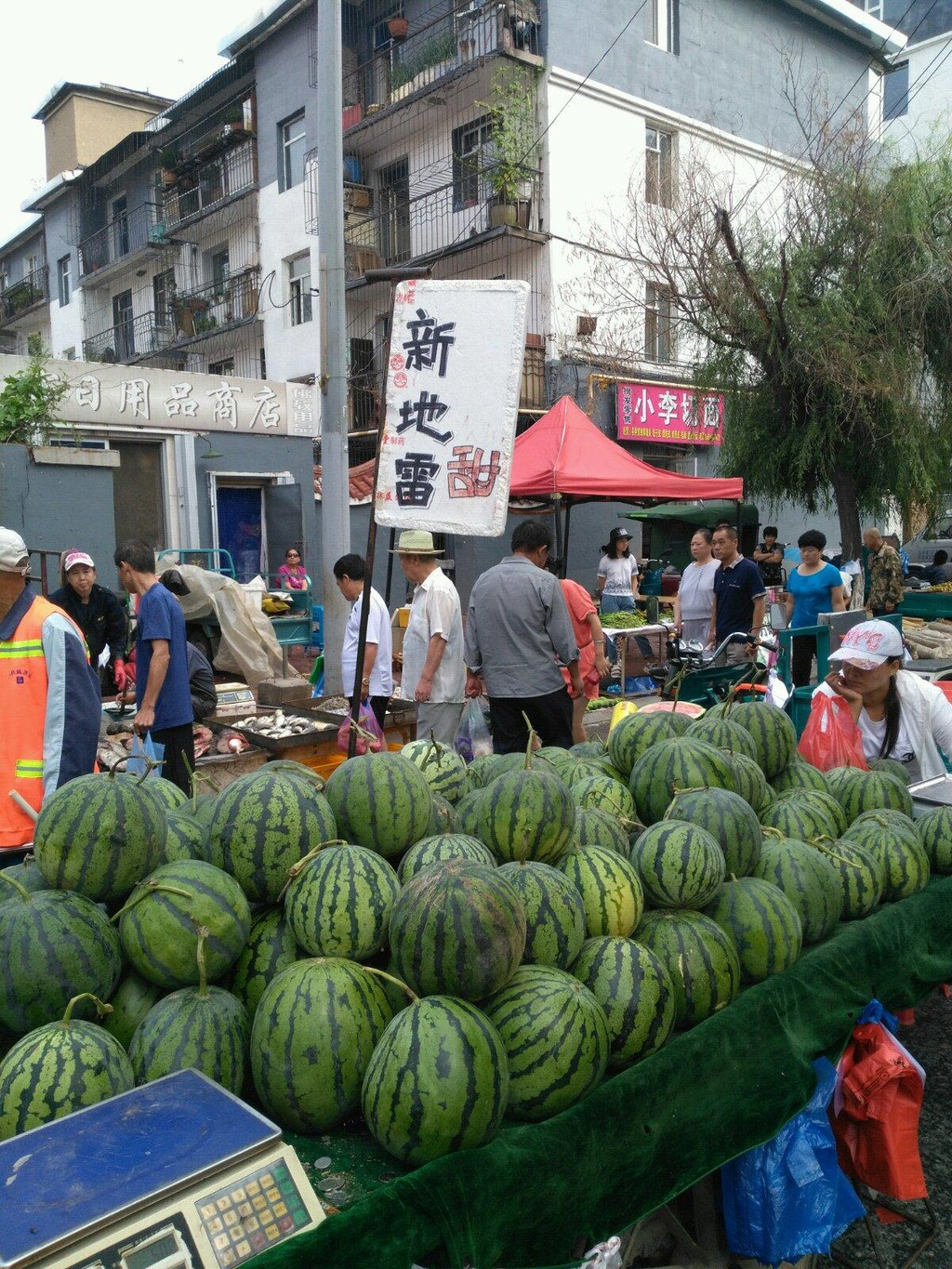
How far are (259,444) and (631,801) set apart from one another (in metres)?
13.3

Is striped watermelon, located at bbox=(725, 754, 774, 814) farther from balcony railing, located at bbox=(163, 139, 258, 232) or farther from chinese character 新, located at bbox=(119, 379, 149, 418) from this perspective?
balcony railing, located at bbox=(163, 139, 258, 232)

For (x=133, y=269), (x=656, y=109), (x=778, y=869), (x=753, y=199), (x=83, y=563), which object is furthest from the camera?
(x=133, y=269)

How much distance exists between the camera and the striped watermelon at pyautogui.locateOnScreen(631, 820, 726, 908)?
2.21 metres

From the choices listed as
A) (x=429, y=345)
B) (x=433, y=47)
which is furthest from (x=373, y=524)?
(x=433, y=47)

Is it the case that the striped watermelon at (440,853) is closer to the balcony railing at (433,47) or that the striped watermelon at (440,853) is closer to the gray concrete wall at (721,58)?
the balcony railing at (433,47)

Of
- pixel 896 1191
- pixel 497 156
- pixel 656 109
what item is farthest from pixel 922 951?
pixel 656 109

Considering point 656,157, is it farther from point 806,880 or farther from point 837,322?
point 806,880

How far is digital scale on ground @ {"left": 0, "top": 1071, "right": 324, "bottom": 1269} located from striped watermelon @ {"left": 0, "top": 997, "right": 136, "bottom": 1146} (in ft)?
0.29

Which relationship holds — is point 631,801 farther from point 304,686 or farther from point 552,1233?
point 304,686

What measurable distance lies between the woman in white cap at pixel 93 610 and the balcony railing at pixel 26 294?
98.1ft

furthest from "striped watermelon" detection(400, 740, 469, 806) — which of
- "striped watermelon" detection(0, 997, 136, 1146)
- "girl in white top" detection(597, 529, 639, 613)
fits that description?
"girl in white top" detection(597, 529, 639, 613)

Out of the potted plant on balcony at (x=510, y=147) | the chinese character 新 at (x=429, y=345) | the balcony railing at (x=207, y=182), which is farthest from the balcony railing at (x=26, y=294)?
the chinese character 新 at (x=429, y=345)

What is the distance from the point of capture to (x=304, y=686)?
7.53m

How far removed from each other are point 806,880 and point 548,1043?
104 centimetres
